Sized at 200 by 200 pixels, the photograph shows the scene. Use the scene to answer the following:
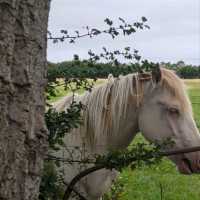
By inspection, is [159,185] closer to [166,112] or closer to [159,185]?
[159,185]

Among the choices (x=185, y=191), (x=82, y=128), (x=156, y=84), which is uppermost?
A: (x=156, y=84)

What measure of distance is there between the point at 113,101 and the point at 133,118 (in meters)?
0.23

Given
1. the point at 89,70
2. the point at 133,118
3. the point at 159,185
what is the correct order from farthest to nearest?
the point at 159,185 → the point at 133,118 → the point at 89,70

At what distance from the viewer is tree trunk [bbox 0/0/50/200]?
1.32m

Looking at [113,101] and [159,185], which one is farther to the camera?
[159,185]

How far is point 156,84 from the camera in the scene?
4234mm

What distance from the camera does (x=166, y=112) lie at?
424 centimetres

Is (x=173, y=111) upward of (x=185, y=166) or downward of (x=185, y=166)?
upward

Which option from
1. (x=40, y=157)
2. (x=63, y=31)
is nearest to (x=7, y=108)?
(x=40, y=157)

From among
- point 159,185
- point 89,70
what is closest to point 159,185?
point 159,185

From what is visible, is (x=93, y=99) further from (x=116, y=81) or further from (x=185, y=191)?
(x=185, y=191)

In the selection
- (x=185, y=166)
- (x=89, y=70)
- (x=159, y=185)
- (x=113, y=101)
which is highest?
(x=113, y=101)

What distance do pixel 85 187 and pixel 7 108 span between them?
9.45ft

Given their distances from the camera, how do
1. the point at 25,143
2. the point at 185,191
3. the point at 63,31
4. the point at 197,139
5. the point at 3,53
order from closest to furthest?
1. the point at 3,53
2. the point at 25,143
3. the point at 63,31
4. the point at 197,139
5. the point at 185,191
